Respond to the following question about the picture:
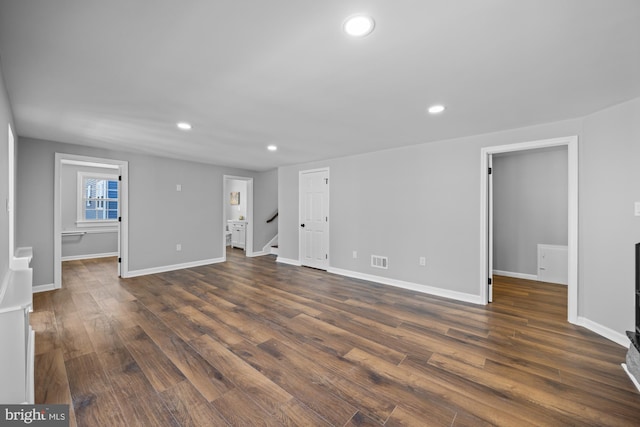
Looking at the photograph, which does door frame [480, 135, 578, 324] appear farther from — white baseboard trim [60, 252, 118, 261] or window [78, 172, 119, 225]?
white baseboard trim [60, 252, 118, 261]

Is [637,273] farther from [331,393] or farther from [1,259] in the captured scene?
[1,259]

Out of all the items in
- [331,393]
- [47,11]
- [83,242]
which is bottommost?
[331,393]

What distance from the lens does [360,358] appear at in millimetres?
2154

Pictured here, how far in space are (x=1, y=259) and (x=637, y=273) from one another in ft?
15.9

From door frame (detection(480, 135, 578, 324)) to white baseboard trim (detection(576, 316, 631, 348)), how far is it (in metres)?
0.06

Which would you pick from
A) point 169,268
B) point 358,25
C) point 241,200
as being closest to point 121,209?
point 169,268

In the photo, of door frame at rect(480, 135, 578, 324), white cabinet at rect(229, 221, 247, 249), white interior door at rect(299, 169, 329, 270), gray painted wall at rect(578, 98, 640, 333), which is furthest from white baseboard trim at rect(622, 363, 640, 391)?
white cabinet at rect(229, 221, 247, 249)

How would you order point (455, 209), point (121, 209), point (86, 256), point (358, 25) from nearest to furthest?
point (358, 25)
point (455, 209)
point (121, 209)
point (86, 256)

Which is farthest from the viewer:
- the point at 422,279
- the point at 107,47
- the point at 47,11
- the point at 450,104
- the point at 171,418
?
the point at 422,279

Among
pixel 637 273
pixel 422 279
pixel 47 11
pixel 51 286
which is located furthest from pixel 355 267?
pixel 51 286

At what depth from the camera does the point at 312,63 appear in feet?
5.90

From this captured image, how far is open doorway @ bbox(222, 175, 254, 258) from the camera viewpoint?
6407mm

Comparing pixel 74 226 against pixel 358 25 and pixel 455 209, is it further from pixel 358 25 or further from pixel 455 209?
pixel 455 209

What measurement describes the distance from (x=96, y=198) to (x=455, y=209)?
8.41m
